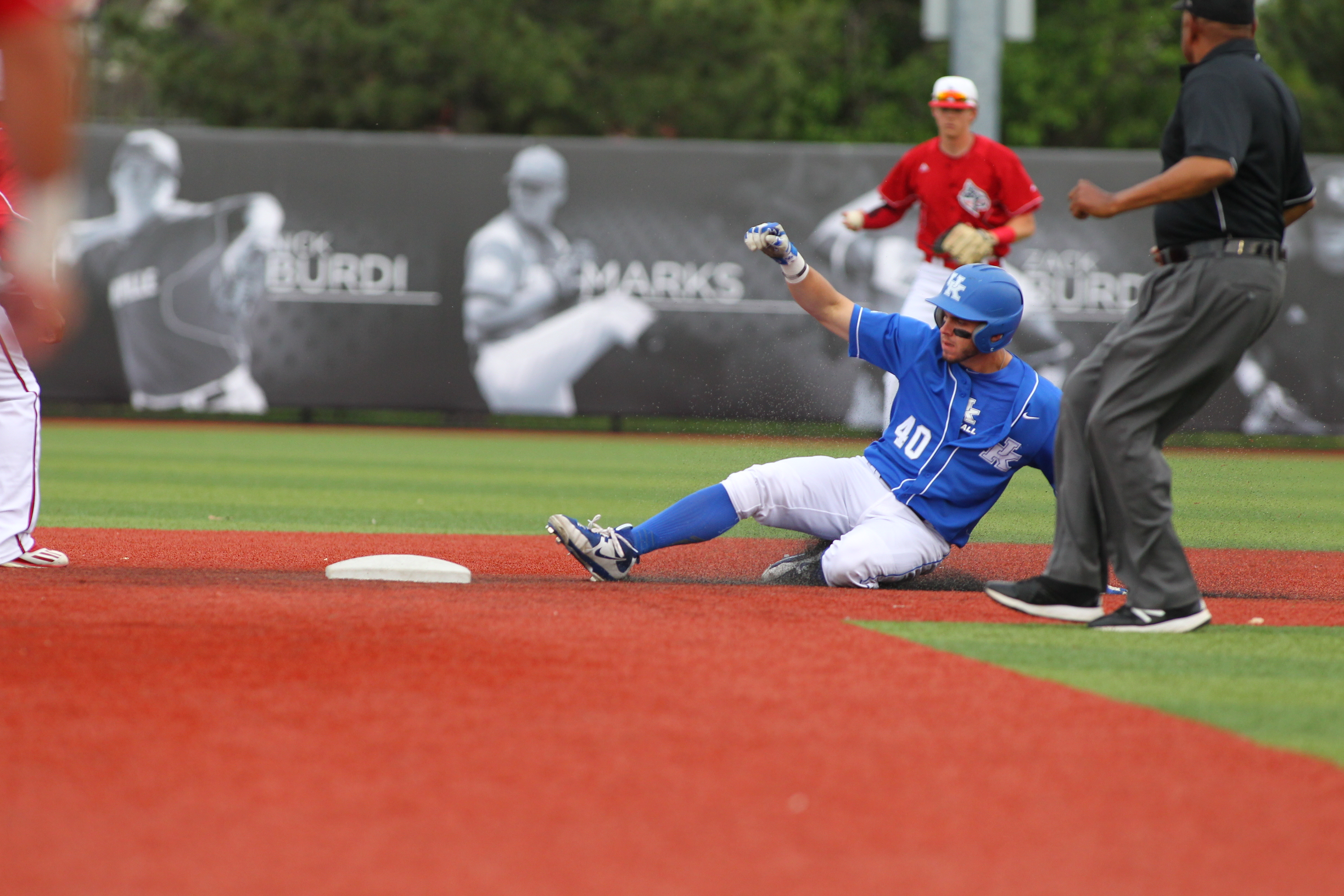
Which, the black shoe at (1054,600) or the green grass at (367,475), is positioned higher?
the black shoe at (1054,600)

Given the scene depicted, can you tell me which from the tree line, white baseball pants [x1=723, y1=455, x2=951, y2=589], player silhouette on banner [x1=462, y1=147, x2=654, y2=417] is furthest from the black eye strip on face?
the tree line

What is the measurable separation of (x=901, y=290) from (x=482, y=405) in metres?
4.41

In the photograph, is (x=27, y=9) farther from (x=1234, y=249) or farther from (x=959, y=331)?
(x=959, y=331)

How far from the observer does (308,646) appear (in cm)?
392

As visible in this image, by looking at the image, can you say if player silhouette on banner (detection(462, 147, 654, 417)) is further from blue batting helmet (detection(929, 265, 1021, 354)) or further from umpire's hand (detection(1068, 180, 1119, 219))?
umpire's hand (detection(1068, 180, 1119, 219))

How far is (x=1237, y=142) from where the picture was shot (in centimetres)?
436

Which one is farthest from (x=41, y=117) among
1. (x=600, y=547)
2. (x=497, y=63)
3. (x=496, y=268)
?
(x=497, y=63)

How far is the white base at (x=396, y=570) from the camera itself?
17.5 feet

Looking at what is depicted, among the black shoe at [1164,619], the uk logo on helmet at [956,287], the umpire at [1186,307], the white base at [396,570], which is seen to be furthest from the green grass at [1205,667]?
the white base at [396,570]

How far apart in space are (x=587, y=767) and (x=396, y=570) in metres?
2.66

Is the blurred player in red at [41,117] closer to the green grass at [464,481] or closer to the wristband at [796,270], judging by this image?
the wristband at [796,270]

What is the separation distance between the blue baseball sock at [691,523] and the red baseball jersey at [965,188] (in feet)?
10.5

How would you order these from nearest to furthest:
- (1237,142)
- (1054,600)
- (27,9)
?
(27,9)
(1237,142)
(1054,600)

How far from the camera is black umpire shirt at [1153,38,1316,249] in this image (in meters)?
4.40
